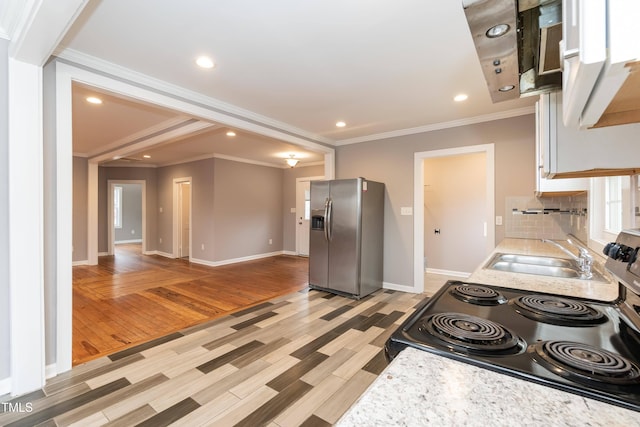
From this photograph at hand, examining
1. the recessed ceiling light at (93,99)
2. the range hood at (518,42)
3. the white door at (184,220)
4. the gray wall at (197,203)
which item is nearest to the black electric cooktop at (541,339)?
the range hood at (518,42)

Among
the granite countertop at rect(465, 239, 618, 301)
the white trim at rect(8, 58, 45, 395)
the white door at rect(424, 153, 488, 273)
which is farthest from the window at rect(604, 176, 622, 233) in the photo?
the white trim at rect(8, 58, 45, 395)

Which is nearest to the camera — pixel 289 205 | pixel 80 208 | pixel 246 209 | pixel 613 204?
pixel 613 204

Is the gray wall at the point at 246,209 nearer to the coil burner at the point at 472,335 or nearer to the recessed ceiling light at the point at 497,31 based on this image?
the coil burner at the point at 472,335

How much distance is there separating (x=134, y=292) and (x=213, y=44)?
3.69 m

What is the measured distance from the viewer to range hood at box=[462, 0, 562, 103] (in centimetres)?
67

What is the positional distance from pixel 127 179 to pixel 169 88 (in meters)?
5.87

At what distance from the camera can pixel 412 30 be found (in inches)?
76.2

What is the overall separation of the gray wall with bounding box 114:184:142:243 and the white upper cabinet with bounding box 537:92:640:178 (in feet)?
38.8

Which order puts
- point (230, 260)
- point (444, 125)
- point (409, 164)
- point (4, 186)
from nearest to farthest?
point (4, 186) < point (444, 125) < point (409, 164) < point (230, 260)

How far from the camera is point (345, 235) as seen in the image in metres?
3.96

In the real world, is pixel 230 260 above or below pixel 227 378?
above

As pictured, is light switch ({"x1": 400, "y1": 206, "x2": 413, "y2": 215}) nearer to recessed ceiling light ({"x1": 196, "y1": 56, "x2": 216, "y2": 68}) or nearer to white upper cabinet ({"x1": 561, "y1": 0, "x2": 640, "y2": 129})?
recessed ceiling light ({"x1": 196, "y1": 56, "x2": 216, "y2": 68})

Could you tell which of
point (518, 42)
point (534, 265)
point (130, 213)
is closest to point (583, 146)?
point (518, 42)

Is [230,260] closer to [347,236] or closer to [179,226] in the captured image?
[179,226]
